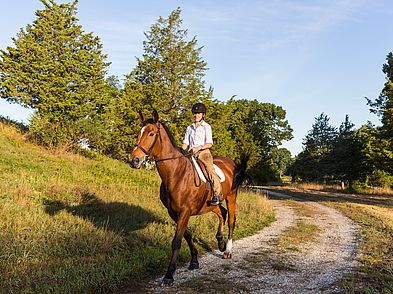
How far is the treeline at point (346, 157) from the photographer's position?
2268 centimetres

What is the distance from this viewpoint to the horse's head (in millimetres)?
5215

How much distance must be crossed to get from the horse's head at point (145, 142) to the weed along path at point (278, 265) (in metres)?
2.21

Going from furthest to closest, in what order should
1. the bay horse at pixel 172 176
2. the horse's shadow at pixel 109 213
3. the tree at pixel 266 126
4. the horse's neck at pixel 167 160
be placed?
the tree at pixel 266 126 < the horse's shadow at pixel 109 213 < the horse's neck at pixel 167 160 < the bay horse at pixel 172 176

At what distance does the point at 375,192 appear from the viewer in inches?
1232

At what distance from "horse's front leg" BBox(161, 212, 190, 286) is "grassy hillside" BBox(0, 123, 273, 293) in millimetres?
645

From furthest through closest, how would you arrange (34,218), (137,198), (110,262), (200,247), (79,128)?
1. (79,128)
2. (137,198)
3. (200,247)
4. (34,218)
5. (110,262)

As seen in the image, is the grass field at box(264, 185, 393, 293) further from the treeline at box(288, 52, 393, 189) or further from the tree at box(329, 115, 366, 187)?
the tree at box(329, 115, 366, 187)

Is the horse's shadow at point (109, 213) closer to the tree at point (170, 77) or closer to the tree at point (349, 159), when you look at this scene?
the tree at point (170, 77)

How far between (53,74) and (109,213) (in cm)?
1046

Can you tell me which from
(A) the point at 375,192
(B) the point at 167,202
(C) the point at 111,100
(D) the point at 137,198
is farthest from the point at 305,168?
(B) the point at 167,202

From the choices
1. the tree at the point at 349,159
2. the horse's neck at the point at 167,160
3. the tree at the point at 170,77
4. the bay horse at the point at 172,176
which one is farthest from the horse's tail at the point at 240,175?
the tree at the point at 349,159

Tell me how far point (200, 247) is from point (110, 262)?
2.79 meters

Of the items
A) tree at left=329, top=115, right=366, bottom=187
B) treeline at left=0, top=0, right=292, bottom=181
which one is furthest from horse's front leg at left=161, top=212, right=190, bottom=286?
tree at left=329, top=115, right=366, bottom=187

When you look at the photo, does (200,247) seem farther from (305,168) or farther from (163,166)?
(305,168)
